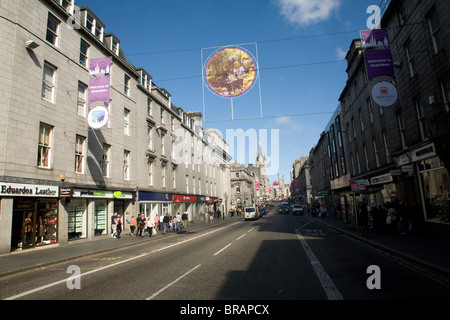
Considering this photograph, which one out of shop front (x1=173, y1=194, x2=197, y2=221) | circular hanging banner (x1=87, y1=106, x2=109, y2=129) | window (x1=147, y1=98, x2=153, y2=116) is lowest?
shop front (x1=173, y1=194, x2=197, y2=221)

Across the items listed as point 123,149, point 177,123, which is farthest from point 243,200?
point 123,149

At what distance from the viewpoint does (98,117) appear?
16750 mm

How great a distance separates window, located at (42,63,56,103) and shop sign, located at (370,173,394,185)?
23.7 meters

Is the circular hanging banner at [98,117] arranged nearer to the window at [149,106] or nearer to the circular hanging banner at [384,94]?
the window at [149,106]

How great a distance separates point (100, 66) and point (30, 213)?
32.9 ft

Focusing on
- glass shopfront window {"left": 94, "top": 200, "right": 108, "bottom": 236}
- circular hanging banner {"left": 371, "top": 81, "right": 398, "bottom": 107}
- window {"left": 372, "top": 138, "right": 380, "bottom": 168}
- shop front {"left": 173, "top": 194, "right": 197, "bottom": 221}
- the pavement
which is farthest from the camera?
shop front {"left": 173, "top": 194, "right": 197, "bottom": 221}

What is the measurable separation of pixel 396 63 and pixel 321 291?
16727 millimetres

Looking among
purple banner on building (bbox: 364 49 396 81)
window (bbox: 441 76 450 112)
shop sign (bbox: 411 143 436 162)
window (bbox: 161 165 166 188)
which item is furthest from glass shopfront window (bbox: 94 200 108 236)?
window (bbox: 441 76 450 112)

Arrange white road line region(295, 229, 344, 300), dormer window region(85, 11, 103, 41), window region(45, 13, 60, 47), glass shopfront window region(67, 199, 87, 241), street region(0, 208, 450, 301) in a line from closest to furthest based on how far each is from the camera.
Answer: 1. white road line region(295, 229, 344, 300)
2. street region(0, 208, 450, 301)
3. window region(45, 13, 60, 47)
4. glass shopfront window region(67, 199, 87, 241)
5. dormer window region(85, 11, 103, 41)

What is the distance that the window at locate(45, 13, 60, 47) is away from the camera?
17.3m

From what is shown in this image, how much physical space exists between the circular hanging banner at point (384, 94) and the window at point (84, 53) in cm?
1990

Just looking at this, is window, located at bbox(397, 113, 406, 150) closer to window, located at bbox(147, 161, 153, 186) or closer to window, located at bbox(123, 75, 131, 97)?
window, located at bbox(123, 75, 131, 97)

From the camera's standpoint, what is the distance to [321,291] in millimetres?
5797

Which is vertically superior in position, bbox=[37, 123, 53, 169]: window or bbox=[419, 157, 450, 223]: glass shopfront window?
bbox=[37, 123, 53, 169]: window
